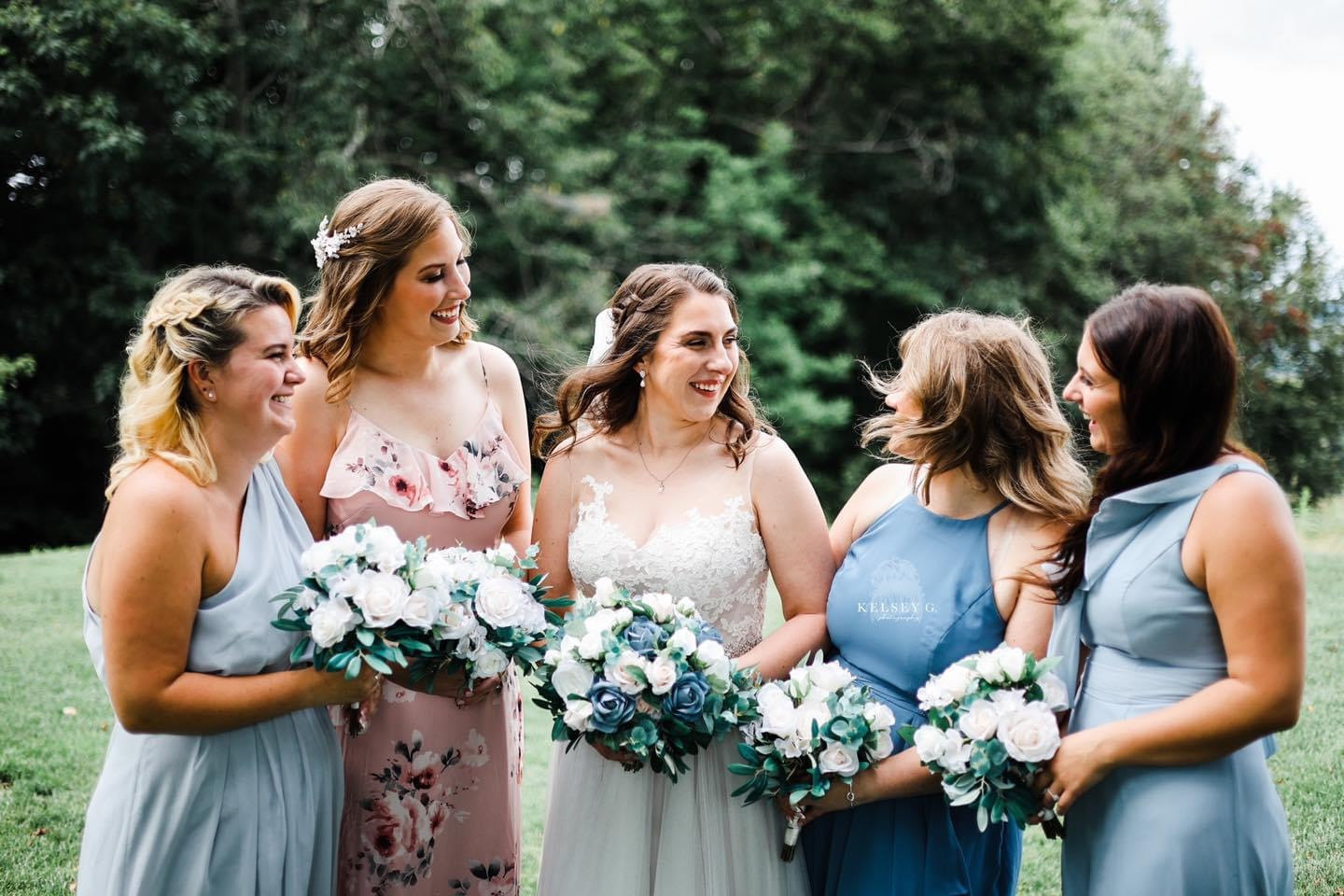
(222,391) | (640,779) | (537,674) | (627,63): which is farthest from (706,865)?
(627,63)

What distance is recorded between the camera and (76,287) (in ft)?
54.0

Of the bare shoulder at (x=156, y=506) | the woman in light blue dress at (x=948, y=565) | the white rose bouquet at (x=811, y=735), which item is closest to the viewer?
the bare shoulder at (x=156, y=506)

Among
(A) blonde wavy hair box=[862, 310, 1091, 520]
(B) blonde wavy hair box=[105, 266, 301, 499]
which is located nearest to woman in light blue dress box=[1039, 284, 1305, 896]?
(A) blonde wavy hair box=[862, 310, 1091, 520]

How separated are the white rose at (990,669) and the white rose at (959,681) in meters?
0.03

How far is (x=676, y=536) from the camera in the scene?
396cm

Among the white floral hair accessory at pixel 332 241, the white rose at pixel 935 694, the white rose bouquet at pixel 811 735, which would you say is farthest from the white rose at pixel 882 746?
the white floral hair accessory at pixel 332 241

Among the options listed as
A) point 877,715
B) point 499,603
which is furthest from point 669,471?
point 877,715

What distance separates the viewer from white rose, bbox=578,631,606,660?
332cm

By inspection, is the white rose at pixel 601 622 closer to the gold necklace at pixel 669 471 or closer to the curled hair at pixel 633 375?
the gold necklace at pixel 669 471

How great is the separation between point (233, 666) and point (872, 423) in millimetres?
2207

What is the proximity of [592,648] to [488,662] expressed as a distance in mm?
323

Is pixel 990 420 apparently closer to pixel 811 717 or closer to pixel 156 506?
pixel 811 717

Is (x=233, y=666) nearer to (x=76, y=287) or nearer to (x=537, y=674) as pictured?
(x=537, y=674)

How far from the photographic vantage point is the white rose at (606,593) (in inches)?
138
